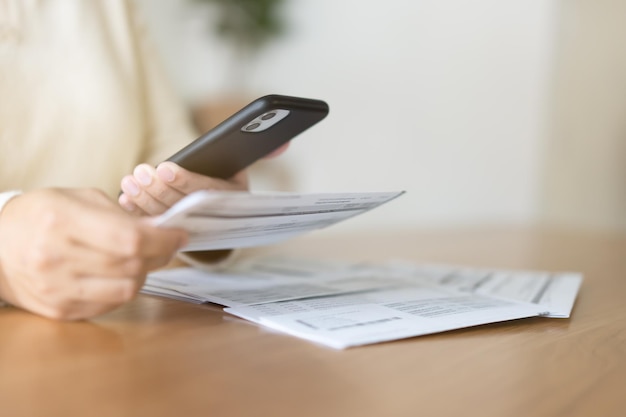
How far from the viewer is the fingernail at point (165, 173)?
0.50 metres

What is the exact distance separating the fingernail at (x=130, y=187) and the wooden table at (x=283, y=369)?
88 millimetres

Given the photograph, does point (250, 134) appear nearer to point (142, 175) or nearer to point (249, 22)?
point (142, 175)

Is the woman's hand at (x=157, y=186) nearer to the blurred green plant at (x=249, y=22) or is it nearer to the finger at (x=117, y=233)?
the finger at (x=117, y=233)

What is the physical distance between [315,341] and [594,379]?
151 millimetres

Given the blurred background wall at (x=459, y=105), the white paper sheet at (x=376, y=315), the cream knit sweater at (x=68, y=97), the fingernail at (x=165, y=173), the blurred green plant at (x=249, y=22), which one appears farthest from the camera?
the blurred green plant at (x=249, y=22)

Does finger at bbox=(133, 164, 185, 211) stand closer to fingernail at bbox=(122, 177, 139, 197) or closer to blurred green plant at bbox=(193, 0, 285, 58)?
fingernail at bbox=(122, 177, 139, 197)

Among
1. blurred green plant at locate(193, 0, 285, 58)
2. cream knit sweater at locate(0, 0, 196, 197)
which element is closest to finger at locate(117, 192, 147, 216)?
cream knit sweater at locate(0, 0, 196, 197)

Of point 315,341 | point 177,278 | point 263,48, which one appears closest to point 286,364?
point 315,341

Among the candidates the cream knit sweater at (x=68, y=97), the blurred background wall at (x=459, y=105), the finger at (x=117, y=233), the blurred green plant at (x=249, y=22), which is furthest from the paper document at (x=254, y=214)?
the blurred green plant at (x=249, y=22)

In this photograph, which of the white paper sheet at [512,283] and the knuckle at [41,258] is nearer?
the knuckle at [41,258]

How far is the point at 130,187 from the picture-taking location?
506mm

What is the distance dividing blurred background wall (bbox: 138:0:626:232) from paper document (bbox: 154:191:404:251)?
1747 mm

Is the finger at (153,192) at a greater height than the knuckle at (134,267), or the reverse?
the finger at (153,192)

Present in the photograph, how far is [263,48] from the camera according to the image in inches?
114
